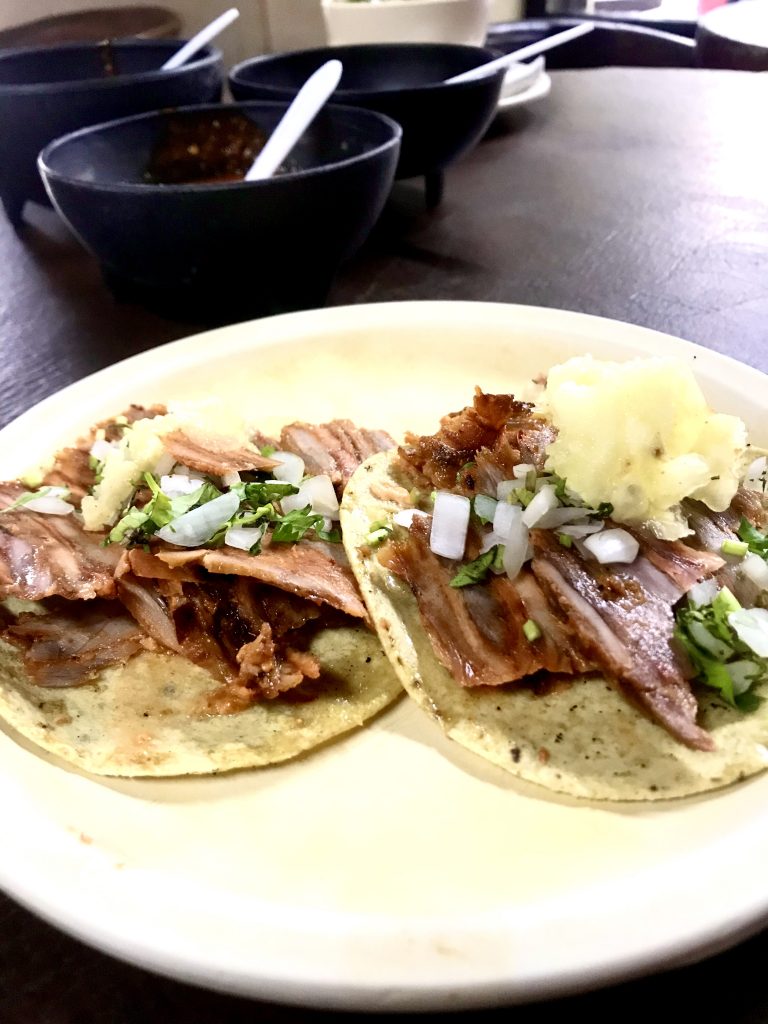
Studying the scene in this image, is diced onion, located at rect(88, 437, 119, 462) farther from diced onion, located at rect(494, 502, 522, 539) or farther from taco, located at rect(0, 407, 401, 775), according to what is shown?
diced onion, located at rect(494, 502, 522, 539)

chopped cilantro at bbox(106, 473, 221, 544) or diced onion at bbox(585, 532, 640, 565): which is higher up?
chopped cilantro at bbox(106, 473, 221, 544)

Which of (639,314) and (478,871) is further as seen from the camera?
(639,314)

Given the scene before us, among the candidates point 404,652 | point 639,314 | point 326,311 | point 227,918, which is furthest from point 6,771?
point 639,314

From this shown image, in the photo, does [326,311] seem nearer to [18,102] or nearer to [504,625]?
[504,625]

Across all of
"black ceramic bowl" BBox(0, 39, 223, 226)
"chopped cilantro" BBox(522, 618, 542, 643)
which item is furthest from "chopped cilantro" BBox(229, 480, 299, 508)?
"black ceramic bowl" BBox(0, 39, 223, 226)

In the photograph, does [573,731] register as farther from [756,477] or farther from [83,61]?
[83,61]

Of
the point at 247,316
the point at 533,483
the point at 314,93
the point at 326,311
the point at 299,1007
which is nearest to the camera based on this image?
the point at 299,1007
